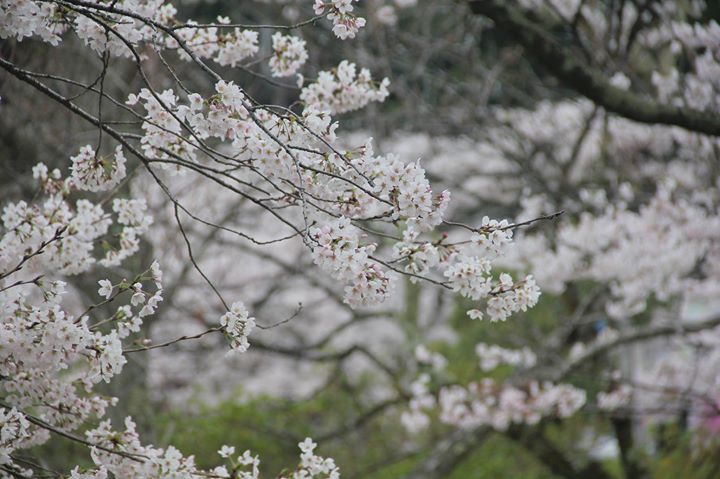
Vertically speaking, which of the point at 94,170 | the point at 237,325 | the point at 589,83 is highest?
the point at 589,83

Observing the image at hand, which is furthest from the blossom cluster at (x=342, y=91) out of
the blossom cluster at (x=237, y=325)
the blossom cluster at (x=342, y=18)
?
the blossom cluster at (x=237, y=325)

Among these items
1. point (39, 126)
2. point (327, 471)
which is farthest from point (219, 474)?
point (39, 126)

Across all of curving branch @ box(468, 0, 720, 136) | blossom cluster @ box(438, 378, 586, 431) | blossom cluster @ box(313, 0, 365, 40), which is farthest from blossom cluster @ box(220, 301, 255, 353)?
blossom cluster @ box(438, 378, 586, 431)

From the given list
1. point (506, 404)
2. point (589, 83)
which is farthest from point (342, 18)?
point (506, 404)

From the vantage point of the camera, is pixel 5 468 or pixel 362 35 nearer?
pixel 5 468

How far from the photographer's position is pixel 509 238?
1.91 meters

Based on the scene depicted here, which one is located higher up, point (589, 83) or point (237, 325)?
point (589, 83)

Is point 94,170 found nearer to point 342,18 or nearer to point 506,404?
point 342,18

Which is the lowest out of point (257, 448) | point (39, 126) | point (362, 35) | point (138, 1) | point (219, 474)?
point (219, 474)

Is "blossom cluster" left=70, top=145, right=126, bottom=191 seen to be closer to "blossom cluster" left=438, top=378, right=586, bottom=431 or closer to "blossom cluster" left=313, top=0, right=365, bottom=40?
"blossom cluster" left=313, top=0, right=365, bottom=40

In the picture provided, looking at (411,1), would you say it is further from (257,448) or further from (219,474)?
(219,474)

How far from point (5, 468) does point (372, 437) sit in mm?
6383

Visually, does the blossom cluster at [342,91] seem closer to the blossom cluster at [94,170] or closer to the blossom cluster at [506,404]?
the blossom cluster at [94,170]

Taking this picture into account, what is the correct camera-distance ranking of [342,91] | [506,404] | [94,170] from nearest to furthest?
[94,170]
[342,91]
[506,404]
